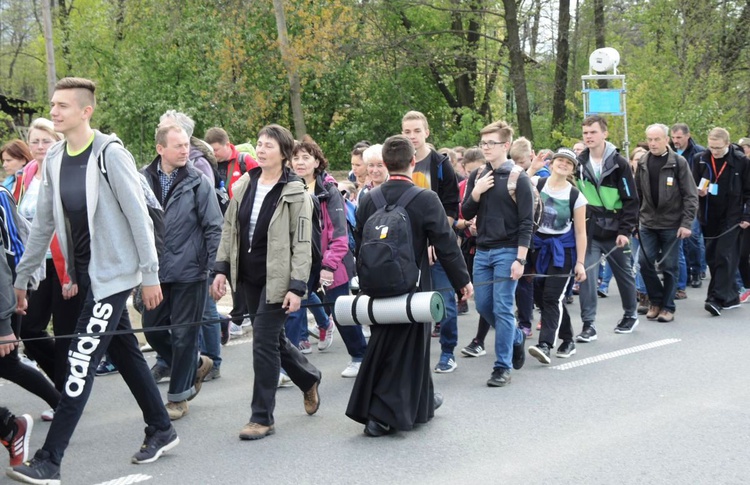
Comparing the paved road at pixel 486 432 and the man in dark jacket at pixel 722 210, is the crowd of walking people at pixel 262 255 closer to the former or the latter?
the paved road at pixel 486 432

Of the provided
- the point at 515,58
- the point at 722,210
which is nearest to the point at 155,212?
the point at 722,210

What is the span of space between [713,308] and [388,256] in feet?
19.6

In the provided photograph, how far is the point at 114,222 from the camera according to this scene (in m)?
5.22

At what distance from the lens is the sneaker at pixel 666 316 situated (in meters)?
10.1

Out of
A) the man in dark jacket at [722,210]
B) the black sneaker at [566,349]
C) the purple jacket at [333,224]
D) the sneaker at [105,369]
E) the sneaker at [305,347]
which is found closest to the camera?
the purple jacket at [333,224]

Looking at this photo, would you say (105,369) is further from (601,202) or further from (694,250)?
(694,250)

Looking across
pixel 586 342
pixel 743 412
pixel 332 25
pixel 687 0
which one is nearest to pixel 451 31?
pixel 332 25

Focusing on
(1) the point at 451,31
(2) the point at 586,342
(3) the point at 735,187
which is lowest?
(2) the point at 586,342

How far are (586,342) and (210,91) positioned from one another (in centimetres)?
1946

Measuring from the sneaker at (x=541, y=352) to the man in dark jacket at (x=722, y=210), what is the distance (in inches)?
126

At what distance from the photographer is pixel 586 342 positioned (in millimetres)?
9125

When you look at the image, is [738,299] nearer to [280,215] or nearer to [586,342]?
[586,342]

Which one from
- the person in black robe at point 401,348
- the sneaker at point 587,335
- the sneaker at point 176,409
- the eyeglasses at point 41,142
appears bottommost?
the sneaker at point 587,335

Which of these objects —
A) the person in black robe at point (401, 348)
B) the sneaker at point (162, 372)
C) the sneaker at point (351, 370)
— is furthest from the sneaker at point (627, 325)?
the sneaker at point (162, 372)
